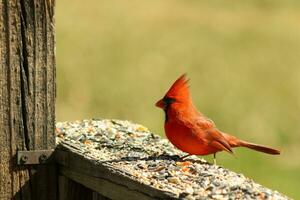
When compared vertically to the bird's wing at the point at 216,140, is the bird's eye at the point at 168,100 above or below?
above

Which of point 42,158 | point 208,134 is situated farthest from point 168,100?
point 42,158

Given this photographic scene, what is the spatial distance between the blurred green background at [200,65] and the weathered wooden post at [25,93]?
13.4 ft

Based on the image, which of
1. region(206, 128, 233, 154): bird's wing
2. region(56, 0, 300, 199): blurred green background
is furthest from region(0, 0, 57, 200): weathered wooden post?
region(56, 0, 300, 199): blurred green background

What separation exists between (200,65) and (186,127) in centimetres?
724

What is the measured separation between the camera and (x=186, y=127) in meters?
3.84

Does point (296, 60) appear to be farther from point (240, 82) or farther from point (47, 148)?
point (47, 148)

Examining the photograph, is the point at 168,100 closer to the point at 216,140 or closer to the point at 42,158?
the point at 216,140

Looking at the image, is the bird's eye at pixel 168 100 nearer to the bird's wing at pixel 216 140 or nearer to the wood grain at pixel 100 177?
the bird's wing at pixel 216 140

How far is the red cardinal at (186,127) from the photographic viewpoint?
149 inches

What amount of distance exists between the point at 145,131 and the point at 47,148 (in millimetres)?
737

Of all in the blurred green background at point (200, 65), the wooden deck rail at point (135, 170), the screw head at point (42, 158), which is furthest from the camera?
the blurred green background at point (200, 65)

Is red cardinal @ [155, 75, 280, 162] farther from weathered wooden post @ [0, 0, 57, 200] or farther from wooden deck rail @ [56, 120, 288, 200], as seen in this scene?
weathered wooden post @ [0, 0, 57, 200]

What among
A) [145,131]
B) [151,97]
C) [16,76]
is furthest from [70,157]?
[151,97]

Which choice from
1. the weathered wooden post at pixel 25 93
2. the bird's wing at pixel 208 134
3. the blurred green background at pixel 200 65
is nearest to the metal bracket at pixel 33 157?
the weathered wooden post at pixel 25 93
